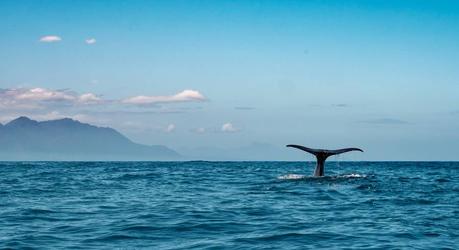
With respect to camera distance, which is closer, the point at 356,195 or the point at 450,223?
the point at 450,223

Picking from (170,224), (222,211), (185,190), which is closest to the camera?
(170,224)

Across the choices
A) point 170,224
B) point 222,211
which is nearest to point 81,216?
point 170,224

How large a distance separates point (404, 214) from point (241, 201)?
6625mm

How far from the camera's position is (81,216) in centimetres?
1864

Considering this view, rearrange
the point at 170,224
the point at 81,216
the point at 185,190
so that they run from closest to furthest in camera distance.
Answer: the point at 170,224 < the point at 81,216 < the point at 185,190

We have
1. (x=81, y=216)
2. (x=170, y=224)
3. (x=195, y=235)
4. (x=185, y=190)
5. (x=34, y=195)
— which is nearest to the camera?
(x=195, y=235)

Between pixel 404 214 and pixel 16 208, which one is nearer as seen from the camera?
pixel 404 214

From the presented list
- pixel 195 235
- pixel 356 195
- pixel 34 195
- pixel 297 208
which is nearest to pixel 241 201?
pixel 297 208

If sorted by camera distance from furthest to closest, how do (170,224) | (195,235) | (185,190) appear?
1. (185,190)
2. (170,224)
3. (195,235)

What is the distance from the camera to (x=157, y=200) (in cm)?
2384

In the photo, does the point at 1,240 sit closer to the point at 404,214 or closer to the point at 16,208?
the point at 16,208

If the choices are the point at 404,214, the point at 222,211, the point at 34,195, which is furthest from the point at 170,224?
the point at 34,195

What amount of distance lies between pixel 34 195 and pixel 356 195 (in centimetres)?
1456

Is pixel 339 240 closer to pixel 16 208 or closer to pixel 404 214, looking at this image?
pixel 404 214
